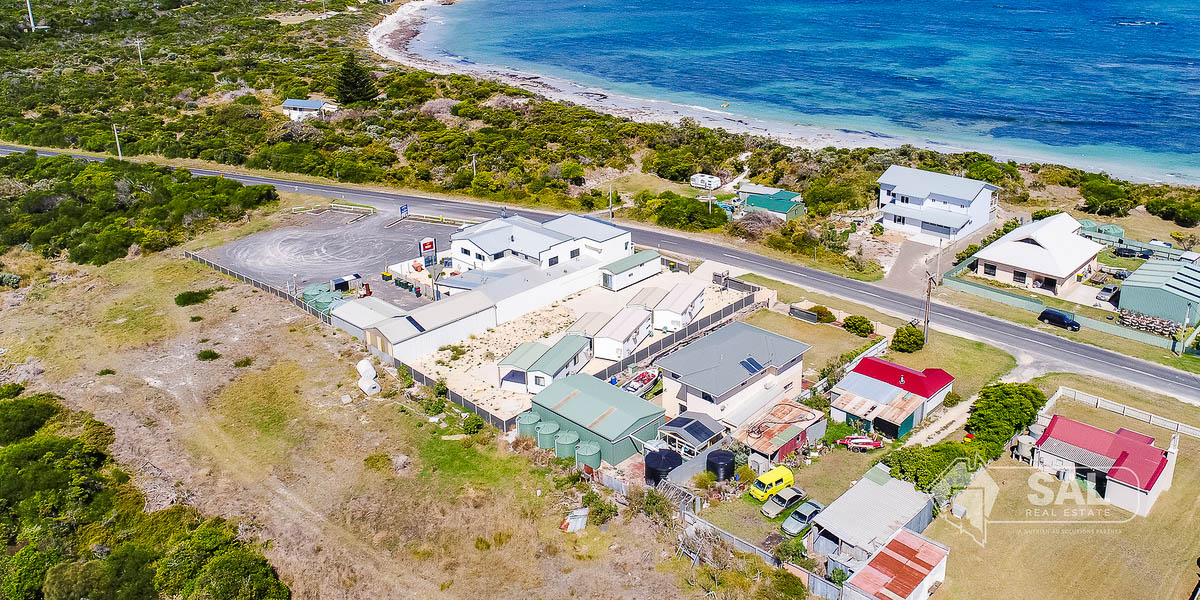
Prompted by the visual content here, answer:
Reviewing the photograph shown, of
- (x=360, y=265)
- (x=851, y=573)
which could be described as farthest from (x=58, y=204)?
(x=851, y=573)

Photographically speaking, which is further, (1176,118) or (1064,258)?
(1176,118)

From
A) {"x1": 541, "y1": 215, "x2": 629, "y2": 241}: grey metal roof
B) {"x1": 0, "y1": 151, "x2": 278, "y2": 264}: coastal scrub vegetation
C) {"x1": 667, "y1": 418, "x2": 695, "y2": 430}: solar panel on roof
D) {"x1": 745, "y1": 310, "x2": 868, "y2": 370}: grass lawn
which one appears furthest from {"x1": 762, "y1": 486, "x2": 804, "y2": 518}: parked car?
{"x1": 0, "y1": 151, "x2": 278, "y2": 264}: coastal scrub vegetation

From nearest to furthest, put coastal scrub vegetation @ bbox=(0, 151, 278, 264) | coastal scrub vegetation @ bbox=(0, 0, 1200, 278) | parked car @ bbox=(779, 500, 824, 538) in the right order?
parked car @ bbox=(779, 500, 824, 538) → coastal scrub vegetation @ bbox=(0, 151, 278, 264) → coastal scrub vegetation @ bbox=(0, 0, 1200, 278)

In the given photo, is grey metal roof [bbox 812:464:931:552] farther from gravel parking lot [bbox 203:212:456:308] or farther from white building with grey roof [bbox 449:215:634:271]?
gravel parking lot [bbox 203:212:456:308]

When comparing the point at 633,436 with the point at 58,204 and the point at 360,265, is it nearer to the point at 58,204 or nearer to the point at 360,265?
the point at 360,265

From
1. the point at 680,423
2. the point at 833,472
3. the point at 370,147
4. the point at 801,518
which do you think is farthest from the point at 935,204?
the point at 370,147

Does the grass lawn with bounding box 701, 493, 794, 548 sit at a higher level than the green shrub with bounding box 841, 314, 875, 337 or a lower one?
lower
